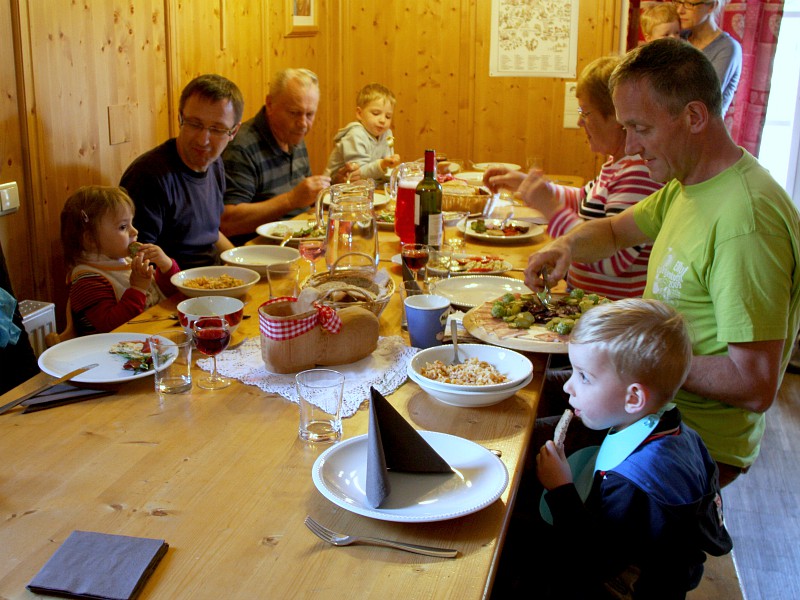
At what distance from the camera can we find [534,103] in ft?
17.9

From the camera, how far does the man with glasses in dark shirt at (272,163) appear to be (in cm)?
336

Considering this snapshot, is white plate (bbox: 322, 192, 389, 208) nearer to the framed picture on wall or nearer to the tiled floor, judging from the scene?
the tiled floor

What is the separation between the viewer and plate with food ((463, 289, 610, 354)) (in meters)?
1.70

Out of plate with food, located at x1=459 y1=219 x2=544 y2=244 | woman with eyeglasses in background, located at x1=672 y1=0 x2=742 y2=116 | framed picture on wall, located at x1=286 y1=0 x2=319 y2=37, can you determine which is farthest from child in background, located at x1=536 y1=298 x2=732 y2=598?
framed picture on wall, located at x1=286 y1=0 x2=319 y2=37

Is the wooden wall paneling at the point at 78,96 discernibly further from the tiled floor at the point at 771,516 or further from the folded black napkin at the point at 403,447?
the tiled floor at the point at 771,516

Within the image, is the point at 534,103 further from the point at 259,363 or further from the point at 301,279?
the point at 259,363

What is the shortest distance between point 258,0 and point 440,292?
3.51 metres

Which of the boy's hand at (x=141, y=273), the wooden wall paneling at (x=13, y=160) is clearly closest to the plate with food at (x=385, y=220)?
the boy's hand at (x=141, y=273)

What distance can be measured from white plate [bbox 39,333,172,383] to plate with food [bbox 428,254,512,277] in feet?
2.94

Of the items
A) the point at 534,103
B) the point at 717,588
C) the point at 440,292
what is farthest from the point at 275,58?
the point at 717,588

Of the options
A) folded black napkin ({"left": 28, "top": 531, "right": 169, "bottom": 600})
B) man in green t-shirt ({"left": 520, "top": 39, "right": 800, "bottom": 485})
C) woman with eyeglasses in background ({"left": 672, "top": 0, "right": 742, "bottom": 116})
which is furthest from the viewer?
woman with eyeglasses in background ({"left": 672, "top": 0, "right": 742, "bottom": 116})

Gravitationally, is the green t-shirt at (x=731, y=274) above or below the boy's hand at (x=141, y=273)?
above

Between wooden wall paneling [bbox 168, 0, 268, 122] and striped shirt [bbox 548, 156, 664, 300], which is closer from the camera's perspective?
striped shirt [bbox 548, 156, 664, 300]

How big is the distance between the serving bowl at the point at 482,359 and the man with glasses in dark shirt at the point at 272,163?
5.60ft
